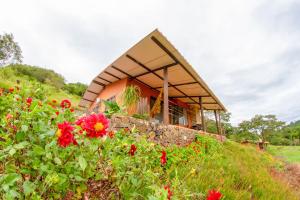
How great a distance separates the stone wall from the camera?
4.49 meters

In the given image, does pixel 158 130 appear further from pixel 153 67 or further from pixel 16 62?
pixel 16 62

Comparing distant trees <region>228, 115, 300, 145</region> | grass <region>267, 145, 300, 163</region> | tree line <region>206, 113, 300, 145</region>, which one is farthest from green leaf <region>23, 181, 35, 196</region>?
distant trees <region>228, 115, 300, 145</region>

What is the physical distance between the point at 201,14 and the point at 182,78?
113 inches

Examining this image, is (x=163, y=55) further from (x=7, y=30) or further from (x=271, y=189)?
(x=7, y=30)

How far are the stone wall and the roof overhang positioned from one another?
255cm

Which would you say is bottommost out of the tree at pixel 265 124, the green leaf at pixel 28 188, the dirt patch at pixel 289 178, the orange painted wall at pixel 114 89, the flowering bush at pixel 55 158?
the dirt patch at pixel 289 178

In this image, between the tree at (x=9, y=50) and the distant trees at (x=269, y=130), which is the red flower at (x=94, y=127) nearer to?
the tree at (x=9, y=50)

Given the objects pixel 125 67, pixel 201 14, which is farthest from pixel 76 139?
pixel 201 14

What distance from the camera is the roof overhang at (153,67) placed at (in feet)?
18.5

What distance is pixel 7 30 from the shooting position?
1970 centimetres

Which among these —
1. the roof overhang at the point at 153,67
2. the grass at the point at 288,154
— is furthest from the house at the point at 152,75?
the grass at the point at 288,154

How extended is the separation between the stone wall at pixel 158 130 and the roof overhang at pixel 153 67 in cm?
255

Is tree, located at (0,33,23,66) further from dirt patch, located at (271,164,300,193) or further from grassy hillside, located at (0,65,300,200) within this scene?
dirt patch, located at (271,164,300,193)

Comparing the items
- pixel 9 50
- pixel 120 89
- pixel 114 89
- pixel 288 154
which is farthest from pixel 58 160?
pixel 9 50
